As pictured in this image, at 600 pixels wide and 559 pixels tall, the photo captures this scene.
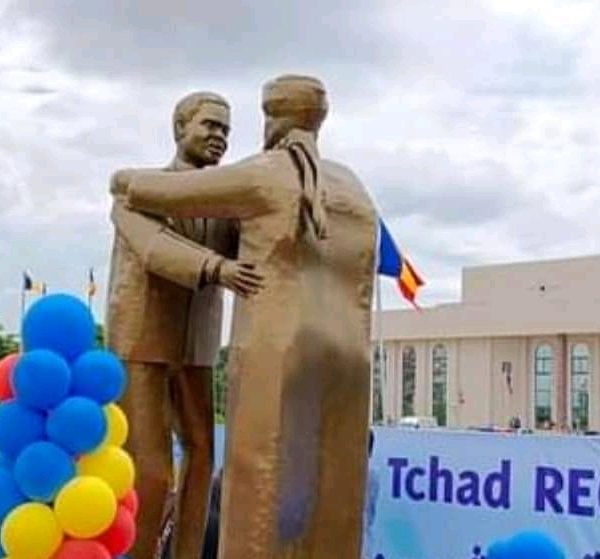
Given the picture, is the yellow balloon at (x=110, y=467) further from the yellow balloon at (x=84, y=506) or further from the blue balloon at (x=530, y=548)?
the blue balloon at (x=530, y=548)

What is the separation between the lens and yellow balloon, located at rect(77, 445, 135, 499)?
148 inches

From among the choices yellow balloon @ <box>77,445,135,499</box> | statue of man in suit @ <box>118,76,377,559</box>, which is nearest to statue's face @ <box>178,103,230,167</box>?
statue of man in suit @ <box>118,76,377,559</box>

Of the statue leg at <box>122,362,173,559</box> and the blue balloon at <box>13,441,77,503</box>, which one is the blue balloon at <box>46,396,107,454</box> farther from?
the statue leg at <box>122,362,173,559</box>

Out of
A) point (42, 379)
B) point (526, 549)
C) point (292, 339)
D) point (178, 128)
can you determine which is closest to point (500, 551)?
point (526, 549)

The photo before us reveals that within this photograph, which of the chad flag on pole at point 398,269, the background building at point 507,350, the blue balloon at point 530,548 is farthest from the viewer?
the background building at point 507,350

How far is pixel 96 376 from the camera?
371cm

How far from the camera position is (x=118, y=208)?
404 centimetres

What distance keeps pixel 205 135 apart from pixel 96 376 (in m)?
0.85

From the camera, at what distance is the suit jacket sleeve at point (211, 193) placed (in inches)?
148

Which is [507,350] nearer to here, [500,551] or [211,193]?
[211,193]

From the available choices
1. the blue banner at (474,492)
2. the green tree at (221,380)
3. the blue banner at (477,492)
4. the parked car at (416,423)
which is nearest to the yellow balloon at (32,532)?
the green tree at (221,380)

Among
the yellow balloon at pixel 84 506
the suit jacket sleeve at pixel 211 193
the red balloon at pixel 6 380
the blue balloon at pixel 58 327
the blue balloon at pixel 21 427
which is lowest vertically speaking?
the yellow balloon at pixel 84 506

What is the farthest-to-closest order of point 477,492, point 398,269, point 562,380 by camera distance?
point 562,380 → point 398,269 → point 477,492

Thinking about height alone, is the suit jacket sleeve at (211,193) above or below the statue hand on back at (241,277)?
above
